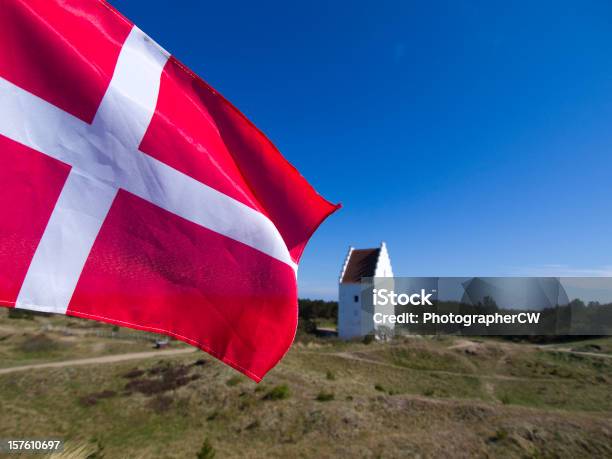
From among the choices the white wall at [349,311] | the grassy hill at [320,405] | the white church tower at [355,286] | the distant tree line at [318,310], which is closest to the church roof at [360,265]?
the white church tower at [355,286]

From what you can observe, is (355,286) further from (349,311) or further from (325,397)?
(325,397)

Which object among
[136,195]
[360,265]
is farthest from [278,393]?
[360,265]

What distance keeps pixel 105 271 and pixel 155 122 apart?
50.5 inches

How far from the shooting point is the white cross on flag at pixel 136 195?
8.42 ft

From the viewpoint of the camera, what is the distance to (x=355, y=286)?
Answer: 36.8 meters

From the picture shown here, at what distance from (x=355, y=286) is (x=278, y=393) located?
68.0ft

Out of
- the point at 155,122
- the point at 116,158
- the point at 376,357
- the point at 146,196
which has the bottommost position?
the point at 376,357

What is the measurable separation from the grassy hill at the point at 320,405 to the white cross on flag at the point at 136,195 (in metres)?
2.09

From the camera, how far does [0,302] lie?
244 centimetres

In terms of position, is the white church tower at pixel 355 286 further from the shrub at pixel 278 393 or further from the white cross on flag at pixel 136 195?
the white cross on flag at pixel 136 195

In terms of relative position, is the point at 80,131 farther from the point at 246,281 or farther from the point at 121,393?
the point at 121,393

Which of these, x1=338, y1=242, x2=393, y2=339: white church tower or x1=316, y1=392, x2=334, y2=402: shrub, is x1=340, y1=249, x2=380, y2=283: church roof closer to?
x1=338, y1=242, x2=393, y2=339: white church tower

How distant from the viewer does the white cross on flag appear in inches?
101

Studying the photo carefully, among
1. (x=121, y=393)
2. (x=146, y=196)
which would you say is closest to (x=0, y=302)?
(x=146, y=196)
